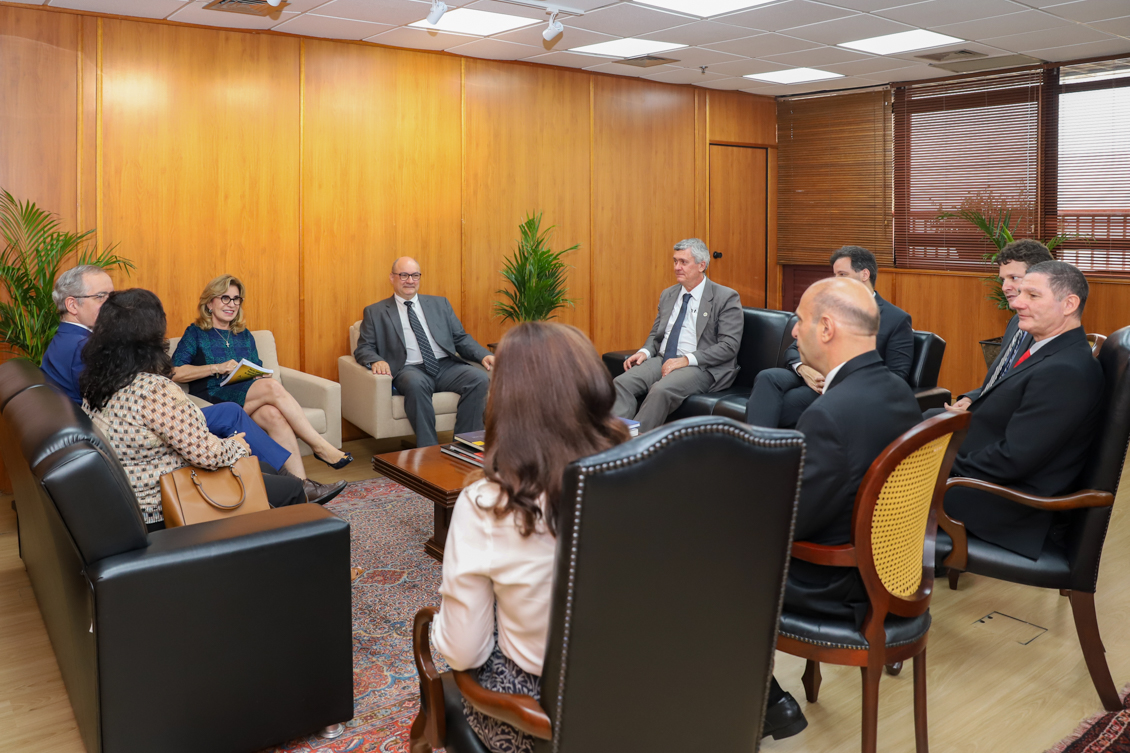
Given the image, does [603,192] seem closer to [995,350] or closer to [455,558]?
[995,350]

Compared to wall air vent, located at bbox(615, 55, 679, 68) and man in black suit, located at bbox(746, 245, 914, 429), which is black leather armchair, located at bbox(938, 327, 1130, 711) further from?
wall air vent, located at bbox(615, 55, 679, 68)

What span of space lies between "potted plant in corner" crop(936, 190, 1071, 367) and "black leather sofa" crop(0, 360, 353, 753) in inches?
244

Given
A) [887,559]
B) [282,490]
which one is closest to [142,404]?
[282,490]

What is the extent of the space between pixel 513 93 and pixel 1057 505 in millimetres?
5544

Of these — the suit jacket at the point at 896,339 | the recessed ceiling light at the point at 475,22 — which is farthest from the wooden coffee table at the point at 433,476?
the recessed ceiling light at the point at 475,22

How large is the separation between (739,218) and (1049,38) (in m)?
3.19

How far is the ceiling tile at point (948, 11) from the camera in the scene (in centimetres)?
528

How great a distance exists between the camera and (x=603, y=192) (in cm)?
776

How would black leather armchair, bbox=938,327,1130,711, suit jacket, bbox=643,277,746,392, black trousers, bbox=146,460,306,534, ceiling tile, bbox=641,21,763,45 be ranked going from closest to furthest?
black leather armchair, bbox=938,327,1130,711
black trousers, bbox=146,460,306,534
suit jacket, bbox=643,277,746,392
ceiling tile, bbox=641,21,763,45

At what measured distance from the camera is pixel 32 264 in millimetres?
5129

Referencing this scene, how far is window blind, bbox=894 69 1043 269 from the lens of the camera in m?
7.43

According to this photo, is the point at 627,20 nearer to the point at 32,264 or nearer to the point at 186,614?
the point at 32,264

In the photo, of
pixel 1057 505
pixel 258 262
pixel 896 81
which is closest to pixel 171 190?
pixel 258 262

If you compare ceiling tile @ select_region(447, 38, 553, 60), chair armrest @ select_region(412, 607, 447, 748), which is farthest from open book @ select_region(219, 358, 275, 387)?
ceiling tile @ select_region(447, 38, 553, 60)
